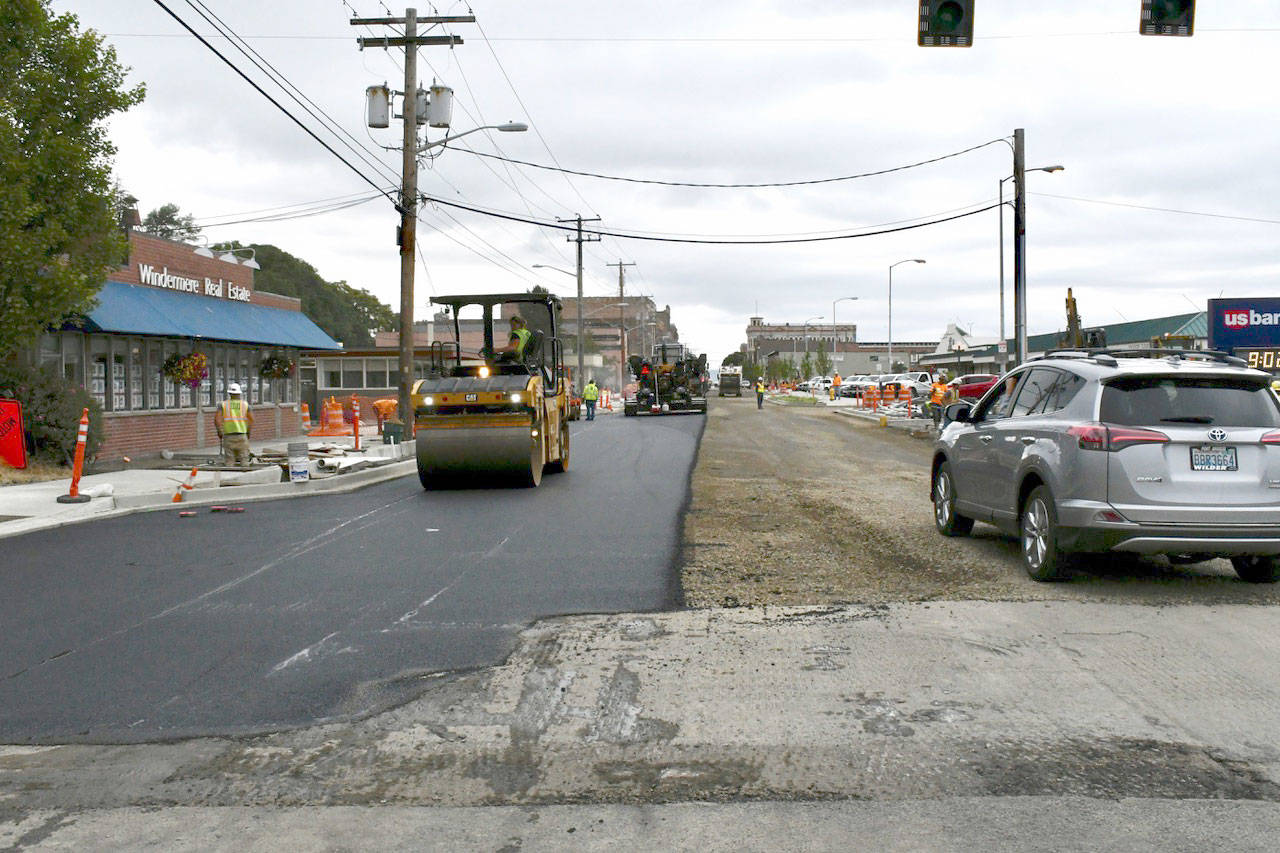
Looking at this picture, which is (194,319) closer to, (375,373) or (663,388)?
(663,388)

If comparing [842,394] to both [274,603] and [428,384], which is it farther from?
[274,603]

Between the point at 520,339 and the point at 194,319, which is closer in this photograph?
the point at 520,339

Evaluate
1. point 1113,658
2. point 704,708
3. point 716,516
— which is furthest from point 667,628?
point 716,516

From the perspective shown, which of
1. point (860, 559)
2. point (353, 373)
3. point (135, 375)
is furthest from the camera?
point (353, 373)

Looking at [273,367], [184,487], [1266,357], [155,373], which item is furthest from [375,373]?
[184,487]

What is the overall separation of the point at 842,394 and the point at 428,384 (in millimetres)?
65664

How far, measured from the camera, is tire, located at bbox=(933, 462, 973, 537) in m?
11.4

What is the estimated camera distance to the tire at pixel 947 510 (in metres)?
11.4

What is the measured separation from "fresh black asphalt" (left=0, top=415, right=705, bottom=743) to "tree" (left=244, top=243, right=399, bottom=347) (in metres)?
73.3

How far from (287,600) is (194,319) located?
67.0 ft

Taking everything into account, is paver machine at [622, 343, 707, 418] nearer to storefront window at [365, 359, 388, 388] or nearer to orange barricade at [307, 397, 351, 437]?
storefront window at [365, 359, 388, 388]

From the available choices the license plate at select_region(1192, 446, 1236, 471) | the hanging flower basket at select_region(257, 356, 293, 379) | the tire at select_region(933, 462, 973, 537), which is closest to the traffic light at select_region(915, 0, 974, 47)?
the tire at select_region(933, 462, 973, 537)

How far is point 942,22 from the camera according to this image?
1282 cm

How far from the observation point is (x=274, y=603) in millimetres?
8680
